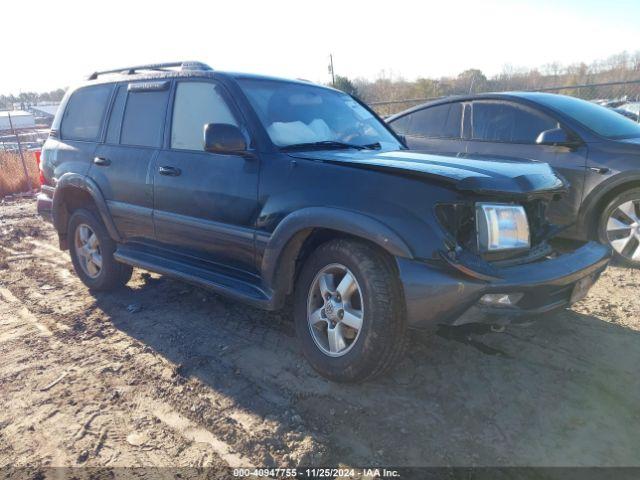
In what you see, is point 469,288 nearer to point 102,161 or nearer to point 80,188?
point 102,161

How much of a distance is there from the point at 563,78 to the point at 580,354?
19579 millimetres

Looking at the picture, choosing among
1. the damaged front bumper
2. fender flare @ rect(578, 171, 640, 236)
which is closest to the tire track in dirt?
the damaged front bumper

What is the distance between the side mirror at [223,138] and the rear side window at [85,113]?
187cm

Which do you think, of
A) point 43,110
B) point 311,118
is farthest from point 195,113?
point 43,110

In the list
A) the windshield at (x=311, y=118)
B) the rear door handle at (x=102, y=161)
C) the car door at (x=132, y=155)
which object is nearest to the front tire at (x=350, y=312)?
the windshield at (x=311, y=118)

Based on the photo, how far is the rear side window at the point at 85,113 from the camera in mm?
4455

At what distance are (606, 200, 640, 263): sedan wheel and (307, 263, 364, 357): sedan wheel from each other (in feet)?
11.2

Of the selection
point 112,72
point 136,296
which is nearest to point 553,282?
point 136,296

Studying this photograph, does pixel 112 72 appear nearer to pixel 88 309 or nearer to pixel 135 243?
pixel 135 243

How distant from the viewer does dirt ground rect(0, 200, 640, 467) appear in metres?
2.39

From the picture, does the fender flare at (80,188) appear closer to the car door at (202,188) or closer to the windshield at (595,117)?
the car door at (202,188)

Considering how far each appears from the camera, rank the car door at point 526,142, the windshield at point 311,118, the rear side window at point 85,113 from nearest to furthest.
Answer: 1. the windshield at point 311,118
2. the rear side window at point 85,113
3. the car door at point 526,142

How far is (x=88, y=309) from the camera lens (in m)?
4.35

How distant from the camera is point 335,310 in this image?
2857mm
